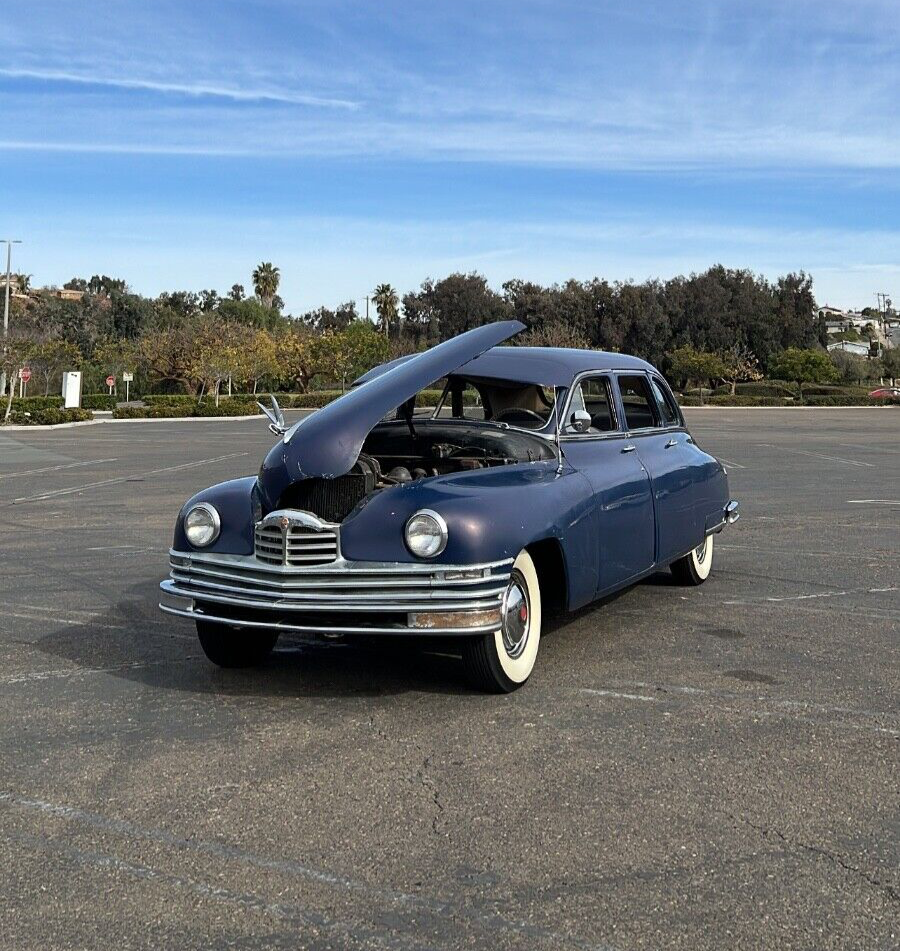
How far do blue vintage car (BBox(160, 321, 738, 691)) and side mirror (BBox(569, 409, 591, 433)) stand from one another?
2 centimetres

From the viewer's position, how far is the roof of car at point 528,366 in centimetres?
696

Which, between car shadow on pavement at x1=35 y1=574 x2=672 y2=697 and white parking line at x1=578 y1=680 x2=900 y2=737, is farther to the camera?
car shadow on pavement at x1=35 y1=574 x2=672 y2=697

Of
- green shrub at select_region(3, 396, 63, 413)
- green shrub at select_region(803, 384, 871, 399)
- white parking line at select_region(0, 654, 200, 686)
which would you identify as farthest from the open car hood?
green shrub at select_region(803, 384, 871, 399)

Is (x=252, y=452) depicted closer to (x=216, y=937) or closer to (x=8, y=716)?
(x=8, y=716)

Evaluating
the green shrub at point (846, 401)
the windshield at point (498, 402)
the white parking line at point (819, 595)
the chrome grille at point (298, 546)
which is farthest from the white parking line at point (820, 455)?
the green shrub at point (846, 401)

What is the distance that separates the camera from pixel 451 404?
736 cm

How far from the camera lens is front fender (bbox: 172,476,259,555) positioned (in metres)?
5.64

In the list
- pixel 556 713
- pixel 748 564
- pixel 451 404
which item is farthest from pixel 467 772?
pixel 748 564

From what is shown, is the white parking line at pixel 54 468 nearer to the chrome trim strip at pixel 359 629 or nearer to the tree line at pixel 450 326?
the chrome trim strip at pixel 359 629

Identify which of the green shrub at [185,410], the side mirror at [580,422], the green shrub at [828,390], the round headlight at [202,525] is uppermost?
the green shrub at [828,390]

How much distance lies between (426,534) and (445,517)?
0.12 m

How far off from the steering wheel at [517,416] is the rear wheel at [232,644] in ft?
6.35

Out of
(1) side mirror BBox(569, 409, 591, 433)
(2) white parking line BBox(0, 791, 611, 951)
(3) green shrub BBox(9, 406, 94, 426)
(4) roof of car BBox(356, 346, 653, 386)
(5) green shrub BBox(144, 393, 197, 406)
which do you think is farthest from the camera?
(5) green shrub BBox(144, 393, 197, 406)

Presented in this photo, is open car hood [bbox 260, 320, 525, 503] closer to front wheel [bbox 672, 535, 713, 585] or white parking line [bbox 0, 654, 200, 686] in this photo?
white parking line [bbox 0, 654, 200, 686]
